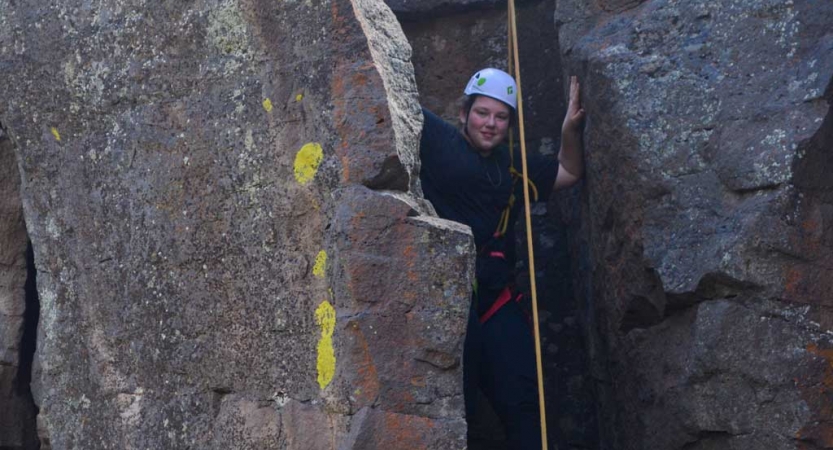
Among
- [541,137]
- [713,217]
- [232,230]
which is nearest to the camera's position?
[232,230]

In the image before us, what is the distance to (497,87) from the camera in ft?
14.0

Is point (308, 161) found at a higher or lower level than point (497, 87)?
lower

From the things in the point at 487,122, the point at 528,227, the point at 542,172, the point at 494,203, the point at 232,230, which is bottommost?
the point at 232,230

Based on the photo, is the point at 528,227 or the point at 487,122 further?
the point at 487,122

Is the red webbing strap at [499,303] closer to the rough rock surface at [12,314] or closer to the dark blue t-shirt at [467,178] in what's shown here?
the dark blue t-shirt at [467,178]

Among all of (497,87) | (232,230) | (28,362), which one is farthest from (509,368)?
(28,362)

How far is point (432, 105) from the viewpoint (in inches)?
192

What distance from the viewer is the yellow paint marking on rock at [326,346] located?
313 cm

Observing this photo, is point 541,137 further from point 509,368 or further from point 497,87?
point 509,368

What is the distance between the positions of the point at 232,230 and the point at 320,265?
32cm

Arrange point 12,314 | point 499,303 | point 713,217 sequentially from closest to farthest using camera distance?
point 713,217
point 499,303
point 12,314

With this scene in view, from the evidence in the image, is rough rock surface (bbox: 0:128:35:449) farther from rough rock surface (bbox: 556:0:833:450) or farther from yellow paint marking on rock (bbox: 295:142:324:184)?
rough rock surface (bbox: 556:0:833:450)

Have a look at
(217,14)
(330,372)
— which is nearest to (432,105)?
(217,14)

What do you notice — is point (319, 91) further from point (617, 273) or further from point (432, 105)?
point (432, 105)
